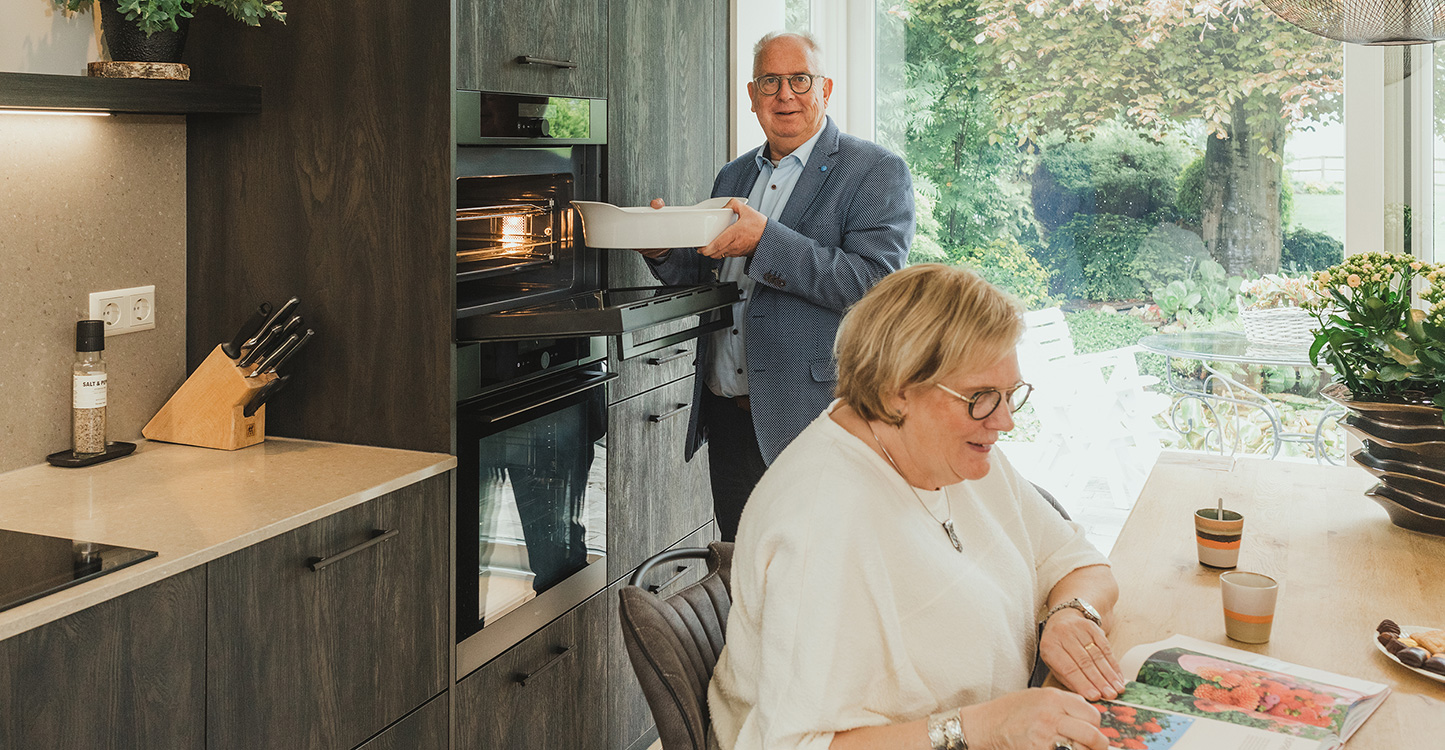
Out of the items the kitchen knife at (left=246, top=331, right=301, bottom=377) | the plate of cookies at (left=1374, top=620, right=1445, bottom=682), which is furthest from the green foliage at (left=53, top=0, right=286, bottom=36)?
the plate of cookies at (left=1374, top=620, right=1445, bottom=682)

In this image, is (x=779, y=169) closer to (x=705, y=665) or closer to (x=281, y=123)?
(x=281, y=123)

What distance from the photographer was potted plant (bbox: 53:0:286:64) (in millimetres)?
1907

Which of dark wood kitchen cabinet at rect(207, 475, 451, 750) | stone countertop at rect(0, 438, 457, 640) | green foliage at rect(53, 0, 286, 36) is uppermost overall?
green foliage at rect(53, 0, 286, 36)

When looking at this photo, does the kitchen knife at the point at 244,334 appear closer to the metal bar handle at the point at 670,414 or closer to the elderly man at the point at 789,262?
the elderly man at the point at 789,262

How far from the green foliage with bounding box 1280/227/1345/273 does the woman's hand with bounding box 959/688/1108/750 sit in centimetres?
274

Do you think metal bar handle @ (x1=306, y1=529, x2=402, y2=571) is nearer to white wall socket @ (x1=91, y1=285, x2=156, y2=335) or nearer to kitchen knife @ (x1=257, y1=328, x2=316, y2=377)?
kitchen knife @ (x1=257, y1=328, x2=316, y2=377)

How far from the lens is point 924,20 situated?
4.01 m

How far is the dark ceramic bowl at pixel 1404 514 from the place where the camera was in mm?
1925

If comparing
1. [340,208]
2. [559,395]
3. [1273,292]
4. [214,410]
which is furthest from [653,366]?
[1273,292]

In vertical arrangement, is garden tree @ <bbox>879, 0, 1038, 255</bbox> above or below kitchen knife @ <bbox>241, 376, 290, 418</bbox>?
above

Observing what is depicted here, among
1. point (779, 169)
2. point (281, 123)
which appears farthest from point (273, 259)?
point (779, 169)

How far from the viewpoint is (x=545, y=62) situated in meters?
2.29

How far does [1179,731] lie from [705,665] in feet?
1.93

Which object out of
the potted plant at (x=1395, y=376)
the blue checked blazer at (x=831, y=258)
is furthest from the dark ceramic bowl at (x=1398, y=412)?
the blue checked blazer at (x=831, y=258)
